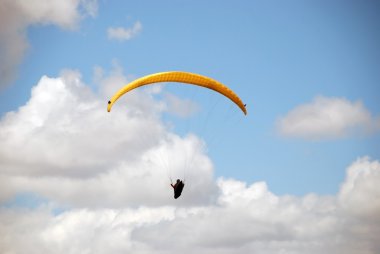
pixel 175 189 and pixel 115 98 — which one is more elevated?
pixel 115 98

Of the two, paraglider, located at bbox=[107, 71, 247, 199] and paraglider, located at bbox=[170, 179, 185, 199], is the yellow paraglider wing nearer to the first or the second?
paraglider, located at bbox=[107, 71, 247, 199]

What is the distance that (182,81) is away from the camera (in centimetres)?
6159

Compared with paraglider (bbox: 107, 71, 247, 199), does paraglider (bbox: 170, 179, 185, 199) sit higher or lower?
lower

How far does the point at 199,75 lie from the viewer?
61.8 meters

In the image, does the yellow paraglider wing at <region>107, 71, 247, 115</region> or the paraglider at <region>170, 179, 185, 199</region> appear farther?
the paraglider at <region>170, 179, 185, 199</region>

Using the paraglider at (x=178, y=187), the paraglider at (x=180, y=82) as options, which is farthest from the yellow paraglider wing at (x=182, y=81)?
the paraglider at (x=178, y=187)

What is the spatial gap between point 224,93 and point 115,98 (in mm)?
12045

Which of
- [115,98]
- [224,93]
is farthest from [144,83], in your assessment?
[224,93]

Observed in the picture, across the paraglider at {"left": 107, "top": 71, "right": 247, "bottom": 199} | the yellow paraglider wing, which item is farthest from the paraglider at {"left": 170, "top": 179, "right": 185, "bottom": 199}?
the yellow paraglider wing

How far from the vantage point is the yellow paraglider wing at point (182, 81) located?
2324 inches

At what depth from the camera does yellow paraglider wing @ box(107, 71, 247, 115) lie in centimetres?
5903

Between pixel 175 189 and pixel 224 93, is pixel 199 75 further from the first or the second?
pixel 175 189

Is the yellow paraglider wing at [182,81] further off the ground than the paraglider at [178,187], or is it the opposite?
the yellow paraglider wing at [182,81]

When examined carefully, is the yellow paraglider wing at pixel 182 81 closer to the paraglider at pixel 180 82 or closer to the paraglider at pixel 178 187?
the paraglider at pixel 180 82
